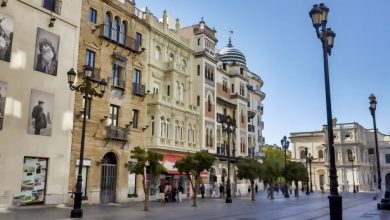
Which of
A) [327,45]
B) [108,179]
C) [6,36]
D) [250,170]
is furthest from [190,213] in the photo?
[250,170]

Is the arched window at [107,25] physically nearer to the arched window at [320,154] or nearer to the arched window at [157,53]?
the arched window at [157,53]

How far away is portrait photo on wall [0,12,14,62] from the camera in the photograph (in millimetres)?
22328

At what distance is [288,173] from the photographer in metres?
49.7

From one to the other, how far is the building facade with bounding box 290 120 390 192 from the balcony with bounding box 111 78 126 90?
2344 inches

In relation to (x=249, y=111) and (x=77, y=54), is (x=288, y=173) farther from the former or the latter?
(x=77, y=54)

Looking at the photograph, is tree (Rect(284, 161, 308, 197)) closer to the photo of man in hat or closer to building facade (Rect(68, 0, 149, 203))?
building facade (Rect(68, 0, 149, 203))

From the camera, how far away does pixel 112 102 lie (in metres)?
30.2

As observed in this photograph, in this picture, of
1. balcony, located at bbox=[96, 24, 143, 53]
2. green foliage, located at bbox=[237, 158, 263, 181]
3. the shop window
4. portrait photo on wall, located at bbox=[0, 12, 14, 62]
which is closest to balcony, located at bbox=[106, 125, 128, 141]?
the shop window

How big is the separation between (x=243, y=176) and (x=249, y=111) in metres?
20.3

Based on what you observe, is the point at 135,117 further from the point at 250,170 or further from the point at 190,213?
the point at 190,213

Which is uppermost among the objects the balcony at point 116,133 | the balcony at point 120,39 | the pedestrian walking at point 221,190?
the balcony at point 120,39

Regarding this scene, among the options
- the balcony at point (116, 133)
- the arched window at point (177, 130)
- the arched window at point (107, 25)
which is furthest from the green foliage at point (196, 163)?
the arched window at point (107, 25)

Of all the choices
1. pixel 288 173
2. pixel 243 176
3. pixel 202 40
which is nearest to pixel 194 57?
pixel 202 40

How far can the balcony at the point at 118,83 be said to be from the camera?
30.7 m
